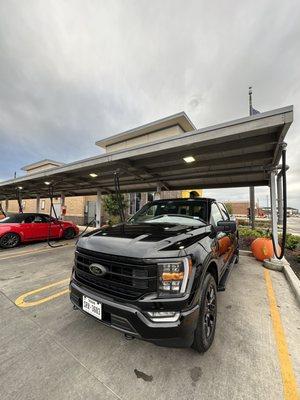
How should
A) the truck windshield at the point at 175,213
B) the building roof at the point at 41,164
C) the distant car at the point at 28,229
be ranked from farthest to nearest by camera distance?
the building roof at the point at 41,164, the distant car at the point at 28,229, the truck windshield at the point at 175,213

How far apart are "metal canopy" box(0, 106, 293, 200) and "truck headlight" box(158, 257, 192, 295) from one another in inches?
134

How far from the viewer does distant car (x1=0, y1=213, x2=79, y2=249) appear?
26.0ft

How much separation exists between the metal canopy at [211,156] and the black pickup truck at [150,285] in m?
2.86

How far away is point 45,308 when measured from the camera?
126 inches

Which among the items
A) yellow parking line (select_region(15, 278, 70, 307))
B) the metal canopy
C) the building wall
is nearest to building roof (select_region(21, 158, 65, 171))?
the building wall

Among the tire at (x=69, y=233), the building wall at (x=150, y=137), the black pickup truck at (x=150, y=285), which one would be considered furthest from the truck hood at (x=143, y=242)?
the building wall at (x=150, y=137)

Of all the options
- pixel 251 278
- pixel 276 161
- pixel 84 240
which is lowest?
pixel 251 278

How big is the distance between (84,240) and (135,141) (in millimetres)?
17404

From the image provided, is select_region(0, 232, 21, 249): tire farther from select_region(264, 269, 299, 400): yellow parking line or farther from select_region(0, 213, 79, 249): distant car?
select_region(264, 269, 299, 400): yellow parking line

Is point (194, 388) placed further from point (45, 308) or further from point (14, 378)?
point (45, 308)

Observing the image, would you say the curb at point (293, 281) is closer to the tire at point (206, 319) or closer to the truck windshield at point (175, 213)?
the tire at point (206, 319)

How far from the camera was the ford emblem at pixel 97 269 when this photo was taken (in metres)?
2.14

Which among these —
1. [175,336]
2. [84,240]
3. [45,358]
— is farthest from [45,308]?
[175,336]

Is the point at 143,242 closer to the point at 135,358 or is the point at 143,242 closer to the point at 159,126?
the point at 135,358
